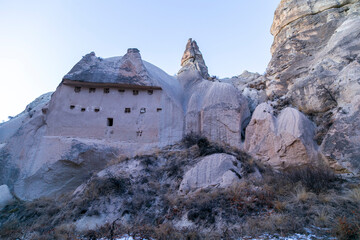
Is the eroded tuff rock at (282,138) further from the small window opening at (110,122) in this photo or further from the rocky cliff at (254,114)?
the small window opening at (110,122)

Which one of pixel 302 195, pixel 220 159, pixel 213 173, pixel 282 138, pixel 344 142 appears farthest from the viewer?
pixel 282 138

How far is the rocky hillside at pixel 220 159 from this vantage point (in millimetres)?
7793

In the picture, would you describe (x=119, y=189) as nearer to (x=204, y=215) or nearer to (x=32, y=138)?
(x=204, y=215)

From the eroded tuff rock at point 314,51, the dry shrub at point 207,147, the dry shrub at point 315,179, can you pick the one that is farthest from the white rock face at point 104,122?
the dry shrub at point 315,179

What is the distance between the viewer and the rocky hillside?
7.79 metres

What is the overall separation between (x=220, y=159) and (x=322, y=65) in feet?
26.3

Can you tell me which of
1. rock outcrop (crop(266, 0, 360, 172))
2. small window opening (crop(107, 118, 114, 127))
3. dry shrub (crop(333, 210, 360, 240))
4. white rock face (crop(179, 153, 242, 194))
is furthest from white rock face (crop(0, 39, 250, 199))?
dry shrub (crop(333, 210, 360, 240))

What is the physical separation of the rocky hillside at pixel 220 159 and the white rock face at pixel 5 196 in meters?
0.06

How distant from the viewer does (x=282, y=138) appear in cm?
1283

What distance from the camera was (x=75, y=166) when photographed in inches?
550

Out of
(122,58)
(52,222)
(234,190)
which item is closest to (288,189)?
(234,190)

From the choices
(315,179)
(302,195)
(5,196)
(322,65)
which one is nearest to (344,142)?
(315,179)

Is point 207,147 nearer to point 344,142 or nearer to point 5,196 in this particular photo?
point 344,142

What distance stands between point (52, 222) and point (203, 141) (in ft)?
21.0
